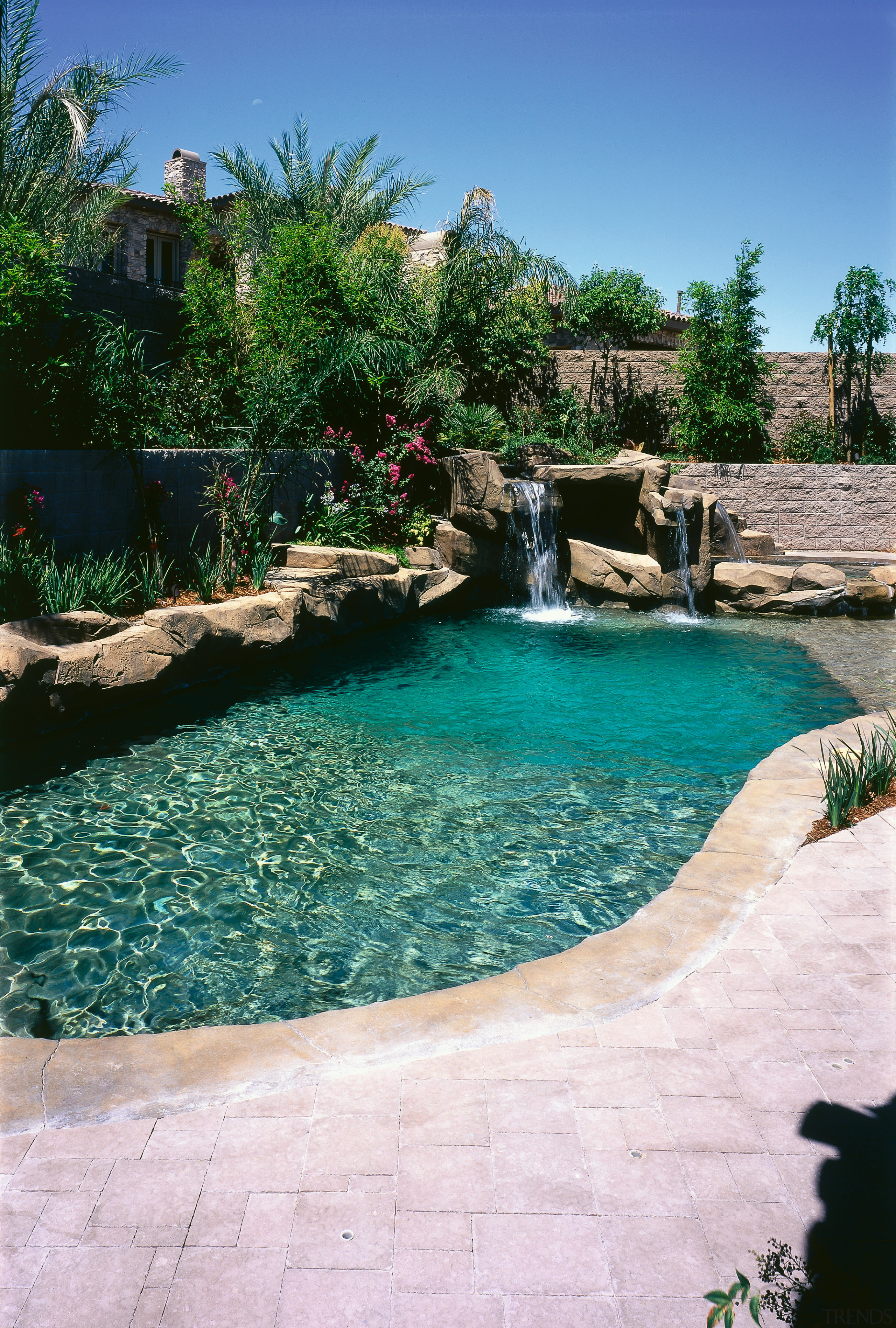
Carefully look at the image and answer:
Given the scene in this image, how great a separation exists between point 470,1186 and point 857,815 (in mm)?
3571

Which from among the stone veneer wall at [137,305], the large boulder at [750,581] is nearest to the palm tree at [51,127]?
the stone veneer wall at [137,305]

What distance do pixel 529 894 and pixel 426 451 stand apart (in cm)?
1043

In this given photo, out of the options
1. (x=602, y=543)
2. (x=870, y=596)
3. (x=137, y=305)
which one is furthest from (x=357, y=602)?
(x=870, y=596)

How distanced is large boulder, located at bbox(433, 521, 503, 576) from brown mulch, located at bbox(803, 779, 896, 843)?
8.68 meters

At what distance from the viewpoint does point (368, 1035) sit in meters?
3.29

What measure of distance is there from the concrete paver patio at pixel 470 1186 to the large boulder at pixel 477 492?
10.7 meters

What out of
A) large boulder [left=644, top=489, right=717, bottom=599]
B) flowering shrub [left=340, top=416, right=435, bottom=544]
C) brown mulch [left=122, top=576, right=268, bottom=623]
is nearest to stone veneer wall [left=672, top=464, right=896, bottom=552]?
large boulder [left=644, top=489, right=717, bottom=599]

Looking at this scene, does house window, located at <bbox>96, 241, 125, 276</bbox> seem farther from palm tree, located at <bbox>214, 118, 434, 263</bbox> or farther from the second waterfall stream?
the second waterfall stream

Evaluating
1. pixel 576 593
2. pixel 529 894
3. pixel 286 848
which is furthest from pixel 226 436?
pixel 529 894

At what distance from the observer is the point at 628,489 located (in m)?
14.2

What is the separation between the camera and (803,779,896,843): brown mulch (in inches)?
198

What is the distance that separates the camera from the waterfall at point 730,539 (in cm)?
1480

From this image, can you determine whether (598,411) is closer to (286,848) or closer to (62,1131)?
(286,848)

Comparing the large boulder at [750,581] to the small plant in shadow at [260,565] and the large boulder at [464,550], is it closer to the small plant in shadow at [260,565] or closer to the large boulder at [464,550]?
the large boulder at [464,550]
